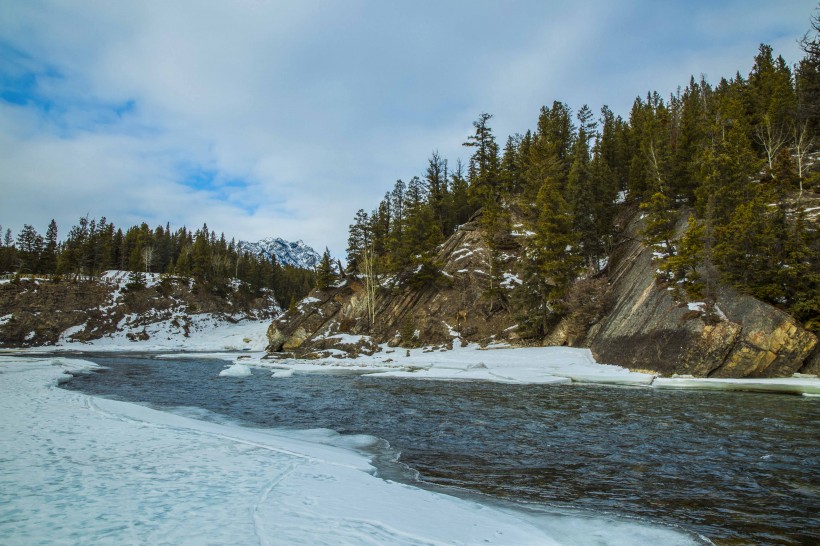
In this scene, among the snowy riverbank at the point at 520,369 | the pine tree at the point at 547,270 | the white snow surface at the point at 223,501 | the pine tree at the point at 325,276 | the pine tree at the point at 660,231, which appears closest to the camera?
the white snow surface at the point at 223,501

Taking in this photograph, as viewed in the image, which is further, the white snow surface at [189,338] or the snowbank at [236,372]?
the white snow surface at [189,338]

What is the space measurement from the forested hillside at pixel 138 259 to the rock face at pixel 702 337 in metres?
68.3

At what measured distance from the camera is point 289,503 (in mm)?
5531

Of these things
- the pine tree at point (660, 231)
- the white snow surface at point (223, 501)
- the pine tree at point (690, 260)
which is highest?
the pine tree at point (660, 231)

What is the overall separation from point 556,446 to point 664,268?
966 inches

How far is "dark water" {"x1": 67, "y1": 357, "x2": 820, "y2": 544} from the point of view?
6.89 m

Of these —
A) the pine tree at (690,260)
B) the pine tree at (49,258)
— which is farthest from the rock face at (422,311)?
the pine tree at (49,258)

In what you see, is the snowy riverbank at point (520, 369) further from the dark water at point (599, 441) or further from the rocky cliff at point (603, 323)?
the dark water at point (599, 441)

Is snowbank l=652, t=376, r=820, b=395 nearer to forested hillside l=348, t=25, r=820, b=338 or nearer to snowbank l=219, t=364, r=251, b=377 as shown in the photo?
forested hillside l=348, t=25, r=820, b=338

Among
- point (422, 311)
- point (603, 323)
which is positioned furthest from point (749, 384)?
point (422, 311)

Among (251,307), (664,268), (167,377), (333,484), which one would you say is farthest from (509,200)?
(251,307)

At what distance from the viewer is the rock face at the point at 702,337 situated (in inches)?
896

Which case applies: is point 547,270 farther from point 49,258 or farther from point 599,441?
point 49,258

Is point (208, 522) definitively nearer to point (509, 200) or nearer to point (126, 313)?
point (509, 200)
